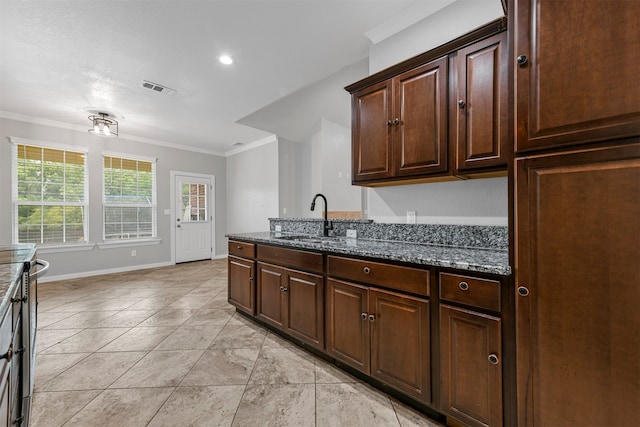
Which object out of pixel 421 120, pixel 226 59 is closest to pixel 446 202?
pixel 421 120

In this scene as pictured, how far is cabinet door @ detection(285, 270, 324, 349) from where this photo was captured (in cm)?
196

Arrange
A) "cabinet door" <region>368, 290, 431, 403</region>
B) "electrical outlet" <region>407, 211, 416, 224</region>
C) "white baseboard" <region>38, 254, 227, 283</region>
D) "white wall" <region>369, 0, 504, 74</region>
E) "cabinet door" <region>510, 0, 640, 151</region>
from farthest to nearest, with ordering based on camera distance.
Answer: "white baseboard" <region>38, 254, 227, 283</region> → "electrical outlet" <region>407, 211, 416, 224</region> → "white wall" <region>369, 0, 504, 74</region> → "cabinet door" <region>368, 290, 431, 403</region> → "cabinet door" <region>510, 0, 640, 151</region>

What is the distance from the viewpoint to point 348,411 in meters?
1.53

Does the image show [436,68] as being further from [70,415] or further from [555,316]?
[70,415]

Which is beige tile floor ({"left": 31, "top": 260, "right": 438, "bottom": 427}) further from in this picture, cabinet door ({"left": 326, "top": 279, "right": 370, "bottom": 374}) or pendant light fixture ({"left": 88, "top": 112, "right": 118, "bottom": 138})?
pendant light fixture ({"left": 88, "top": 112, "right": 118, "bottom": 138})

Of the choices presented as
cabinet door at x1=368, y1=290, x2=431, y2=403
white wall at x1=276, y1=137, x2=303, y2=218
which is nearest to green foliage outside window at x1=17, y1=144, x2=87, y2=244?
white wall at x1=276, y1=137, x2=303, y2=218

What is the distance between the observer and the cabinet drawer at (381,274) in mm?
1424

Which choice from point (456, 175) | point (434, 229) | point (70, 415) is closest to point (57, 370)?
point (70, 415)

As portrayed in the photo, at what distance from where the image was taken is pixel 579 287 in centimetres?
94

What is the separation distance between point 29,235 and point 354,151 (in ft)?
17.4

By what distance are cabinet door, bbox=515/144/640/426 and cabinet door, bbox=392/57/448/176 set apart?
0.73 m

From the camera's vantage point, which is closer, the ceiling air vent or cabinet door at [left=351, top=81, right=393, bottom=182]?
cabinet door at [left=351, top=81, right=393, bottom=182]

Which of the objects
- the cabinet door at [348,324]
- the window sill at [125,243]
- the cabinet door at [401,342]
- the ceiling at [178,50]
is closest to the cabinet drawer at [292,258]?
the cabinet door at [348,324]

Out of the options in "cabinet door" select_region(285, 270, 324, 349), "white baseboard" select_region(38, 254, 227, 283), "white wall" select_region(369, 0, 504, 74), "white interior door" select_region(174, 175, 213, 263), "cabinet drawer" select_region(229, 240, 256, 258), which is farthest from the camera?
"white interior door" select_region(174, 175, 213, 263)
